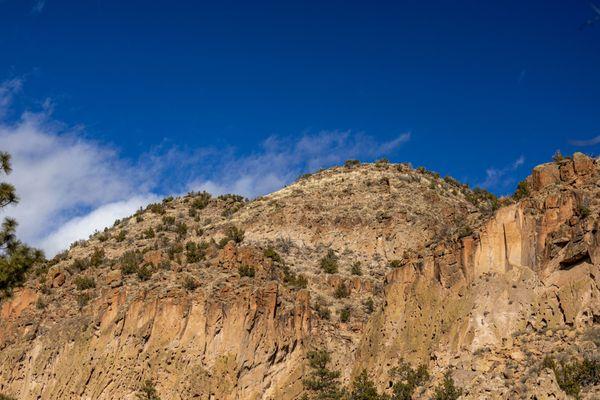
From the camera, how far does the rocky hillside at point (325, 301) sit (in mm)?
23797

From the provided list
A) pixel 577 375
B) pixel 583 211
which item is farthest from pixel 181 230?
pixel 577 375

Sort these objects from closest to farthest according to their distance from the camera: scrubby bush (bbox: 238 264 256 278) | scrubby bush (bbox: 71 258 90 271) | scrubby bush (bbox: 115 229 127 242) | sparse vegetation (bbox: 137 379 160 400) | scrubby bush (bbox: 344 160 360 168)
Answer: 1. sparse vegetation (bbox: 137 379 160 400)
2. scrubby bush (bbox: 238 264 256 278)
3. scrubby bush (bbox: 71 258 90 271)
4. scrubby bush (bbox: 115 229 127 242)
5. scrubby bush (bbox: 344 160 360 168)

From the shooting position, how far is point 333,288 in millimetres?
39438

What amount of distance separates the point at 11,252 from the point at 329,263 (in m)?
25.1

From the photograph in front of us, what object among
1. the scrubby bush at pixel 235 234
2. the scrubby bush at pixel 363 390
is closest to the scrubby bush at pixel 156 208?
the scrubby bush at pixel 235 234

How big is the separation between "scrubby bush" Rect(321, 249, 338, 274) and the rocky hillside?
0.47 ft

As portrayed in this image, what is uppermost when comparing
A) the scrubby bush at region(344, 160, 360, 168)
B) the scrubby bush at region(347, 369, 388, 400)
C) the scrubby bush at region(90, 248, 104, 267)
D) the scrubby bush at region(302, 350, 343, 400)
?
the scrubby bush at region(344, 160, 360, 168)

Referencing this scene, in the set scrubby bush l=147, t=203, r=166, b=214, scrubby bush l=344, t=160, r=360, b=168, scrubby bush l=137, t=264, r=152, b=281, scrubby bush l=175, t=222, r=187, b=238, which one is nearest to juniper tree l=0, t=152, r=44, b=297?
scrubby bush l=137, t=264, r=152, b=281

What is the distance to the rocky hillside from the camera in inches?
937

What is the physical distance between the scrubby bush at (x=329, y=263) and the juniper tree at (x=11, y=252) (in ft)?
78.2

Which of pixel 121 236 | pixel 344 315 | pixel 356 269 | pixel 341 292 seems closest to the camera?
pixel 344 315

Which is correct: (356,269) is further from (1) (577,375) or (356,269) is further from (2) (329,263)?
(1) (577,375)

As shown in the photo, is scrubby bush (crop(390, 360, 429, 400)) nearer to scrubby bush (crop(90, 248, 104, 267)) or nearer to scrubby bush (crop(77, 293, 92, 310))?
scrubby bush (crop(77, 293, 92, 310))

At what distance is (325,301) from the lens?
3766 centimetres
